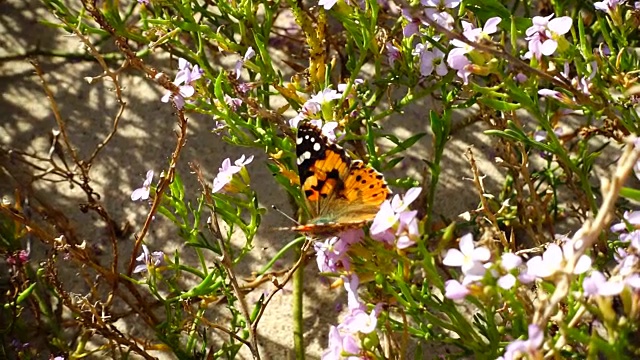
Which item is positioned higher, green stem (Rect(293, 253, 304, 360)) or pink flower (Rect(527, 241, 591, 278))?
green stem (Rect(293, 253, 304, 360))

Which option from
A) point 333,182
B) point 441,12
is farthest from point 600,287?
point 441,12

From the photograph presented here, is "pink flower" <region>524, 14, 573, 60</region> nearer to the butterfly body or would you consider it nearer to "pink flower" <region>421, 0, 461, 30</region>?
"pink flower" <region>421, 0, 461, 30</region>

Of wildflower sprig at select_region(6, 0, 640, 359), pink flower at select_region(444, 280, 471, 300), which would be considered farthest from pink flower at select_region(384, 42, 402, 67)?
pink flower at select_region(444, 280, 471, 300)

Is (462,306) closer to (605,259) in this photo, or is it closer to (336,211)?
(605,259)

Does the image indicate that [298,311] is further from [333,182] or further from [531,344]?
[531,344]

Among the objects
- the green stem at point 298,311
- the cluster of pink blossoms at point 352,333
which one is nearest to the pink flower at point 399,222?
the cluster of pink blossoms at point 352,333

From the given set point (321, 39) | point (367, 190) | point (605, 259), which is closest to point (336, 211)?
point (367, 190)
